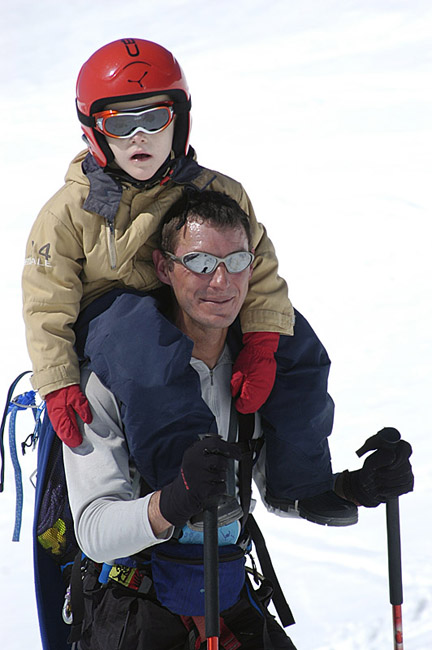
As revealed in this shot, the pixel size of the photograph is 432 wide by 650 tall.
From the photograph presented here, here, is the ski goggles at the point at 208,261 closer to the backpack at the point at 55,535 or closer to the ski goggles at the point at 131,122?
the ski goggles at the point at 131,122

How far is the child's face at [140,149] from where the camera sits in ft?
8.07

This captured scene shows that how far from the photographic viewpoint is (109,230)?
2504 mm

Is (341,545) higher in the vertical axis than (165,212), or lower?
lower

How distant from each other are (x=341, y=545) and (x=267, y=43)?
7.51 meters

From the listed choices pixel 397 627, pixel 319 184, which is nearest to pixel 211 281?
pixel 397 627

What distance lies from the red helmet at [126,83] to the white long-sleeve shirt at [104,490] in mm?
687

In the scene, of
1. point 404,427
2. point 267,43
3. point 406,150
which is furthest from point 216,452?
point 267,43

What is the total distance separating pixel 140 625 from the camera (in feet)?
8.50

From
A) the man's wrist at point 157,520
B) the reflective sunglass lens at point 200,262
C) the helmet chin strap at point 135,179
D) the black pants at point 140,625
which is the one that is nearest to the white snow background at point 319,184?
the black pants at point 140,625

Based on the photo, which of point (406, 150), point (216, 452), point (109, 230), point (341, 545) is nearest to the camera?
point (216, 452)

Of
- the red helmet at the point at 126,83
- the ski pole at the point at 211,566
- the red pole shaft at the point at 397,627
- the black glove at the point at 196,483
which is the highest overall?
the red helmet at the point at 126,83

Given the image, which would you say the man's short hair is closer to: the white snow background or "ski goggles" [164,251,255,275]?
"ski goggles" [164,251,255,275]

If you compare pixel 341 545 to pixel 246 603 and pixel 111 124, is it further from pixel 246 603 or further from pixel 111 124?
pixel 111 124

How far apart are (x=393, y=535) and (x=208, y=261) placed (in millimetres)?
1004
